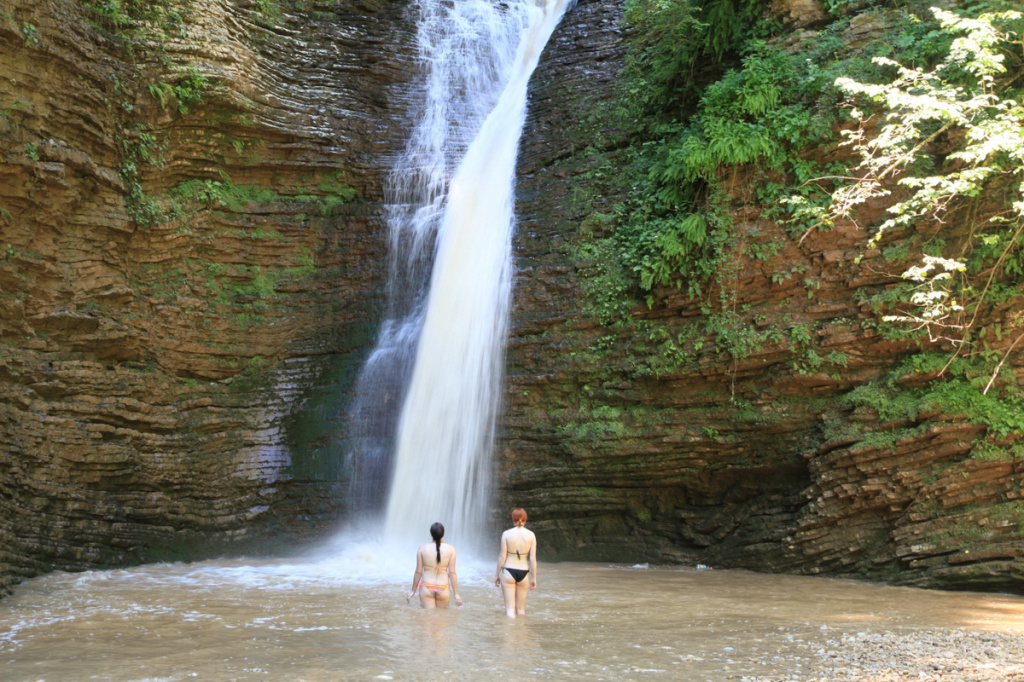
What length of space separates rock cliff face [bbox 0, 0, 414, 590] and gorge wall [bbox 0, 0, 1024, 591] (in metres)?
0.04

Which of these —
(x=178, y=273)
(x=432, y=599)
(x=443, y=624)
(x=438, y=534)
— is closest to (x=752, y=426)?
(x=438, y=534)

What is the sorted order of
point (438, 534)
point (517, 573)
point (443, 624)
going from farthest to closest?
point (438, 534) → point (517, 573) → point (443, 624)

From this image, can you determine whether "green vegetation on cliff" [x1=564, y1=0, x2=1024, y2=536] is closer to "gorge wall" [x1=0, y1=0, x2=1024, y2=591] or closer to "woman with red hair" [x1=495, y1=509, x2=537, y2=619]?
"gorge wall" [x1=0, y1=0, x2=1024, y2=591]

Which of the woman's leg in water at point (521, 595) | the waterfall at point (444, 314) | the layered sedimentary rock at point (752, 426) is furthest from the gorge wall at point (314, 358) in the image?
the woman's leg in water at point (521, 595)

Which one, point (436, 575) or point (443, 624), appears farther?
point (436, 575)

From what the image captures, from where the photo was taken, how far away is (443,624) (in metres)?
7.27

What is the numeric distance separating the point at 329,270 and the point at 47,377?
5.05m

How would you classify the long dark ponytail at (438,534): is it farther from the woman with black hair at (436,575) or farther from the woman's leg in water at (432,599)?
the woman's leg in water at (432,599)

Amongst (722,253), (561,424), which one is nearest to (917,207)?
(722,253)

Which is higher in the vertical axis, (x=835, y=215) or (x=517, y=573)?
(x=835, y=215)

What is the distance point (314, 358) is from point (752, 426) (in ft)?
24.7

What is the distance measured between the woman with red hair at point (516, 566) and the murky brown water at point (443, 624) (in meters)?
0.20

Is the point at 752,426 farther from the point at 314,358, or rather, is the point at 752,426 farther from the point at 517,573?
the point at 314,358

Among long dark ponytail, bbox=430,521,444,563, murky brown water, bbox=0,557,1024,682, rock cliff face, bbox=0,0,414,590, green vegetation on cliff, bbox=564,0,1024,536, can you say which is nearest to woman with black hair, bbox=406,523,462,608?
long dark ponytail, bbox=430,521,444,563
